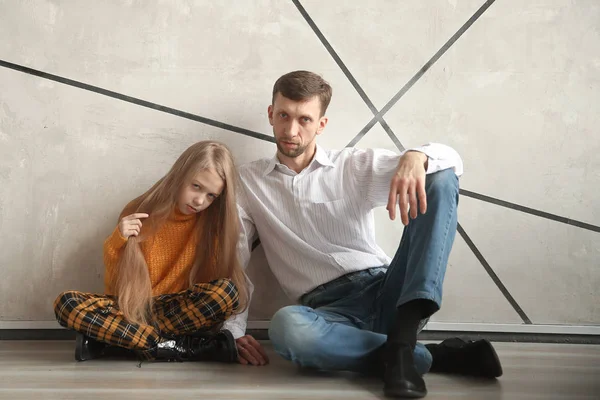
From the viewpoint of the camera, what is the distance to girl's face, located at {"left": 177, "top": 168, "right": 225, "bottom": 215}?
6.84 feet

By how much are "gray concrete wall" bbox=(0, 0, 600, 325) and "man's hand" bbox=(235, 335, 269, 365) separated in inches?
14.9

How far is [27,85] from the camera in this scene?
231 cm

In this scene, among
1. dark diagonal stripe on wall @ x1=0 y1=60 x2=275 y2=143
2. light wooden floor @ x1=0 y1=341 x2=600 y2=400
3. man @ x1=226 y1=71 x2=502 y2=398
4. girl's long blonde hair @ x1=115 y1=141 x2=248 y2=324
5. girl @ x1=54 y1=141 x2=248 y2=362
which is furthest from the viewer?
dark diagonal stripe on wall @ x1=0 y1=60 x2=275 y2=143

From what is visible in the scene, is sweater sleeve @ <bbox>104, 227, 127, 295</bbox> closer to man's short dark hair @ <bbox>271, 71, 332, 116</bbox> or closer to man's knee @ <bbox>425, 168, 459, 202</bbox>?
man's short dark hair @ <bbox>271, 71, 332, 116</bbox>

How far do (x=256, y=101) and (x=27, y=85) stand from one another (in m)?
0.82

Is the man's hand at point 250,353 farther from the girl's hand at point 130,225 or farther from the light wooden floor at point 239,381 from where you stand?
the girl's hand at point 130,225

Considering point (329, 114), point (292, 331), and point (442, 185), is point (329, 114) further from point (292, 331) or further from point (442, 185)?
point (292, 331)

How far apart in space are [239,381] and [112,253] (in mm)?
658

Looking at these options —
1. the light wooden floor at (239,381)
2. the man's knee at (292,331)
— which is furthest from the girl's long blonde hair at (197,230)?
the man's knee at (292,331)

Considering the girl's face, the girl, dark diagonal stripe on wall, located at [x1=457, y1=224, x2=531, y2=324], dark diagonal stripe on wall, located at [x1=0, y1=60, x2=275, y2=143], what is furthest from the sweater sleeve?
dark diagonal stripe on wall, located at [x1=457, y1=224, x2=531, y2=324]

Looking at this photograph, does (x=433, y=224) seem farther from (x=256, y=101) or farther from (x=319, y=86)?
(x=256, y=101)

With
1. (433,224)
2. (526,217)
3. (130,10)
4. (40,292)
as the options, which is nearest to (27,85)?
(130,10)

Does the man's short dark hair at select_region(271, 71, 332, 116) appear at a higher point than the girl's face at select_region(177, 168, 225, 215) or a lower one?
higher

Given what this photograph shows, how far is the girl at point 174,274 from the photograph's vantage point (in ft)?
6.32
